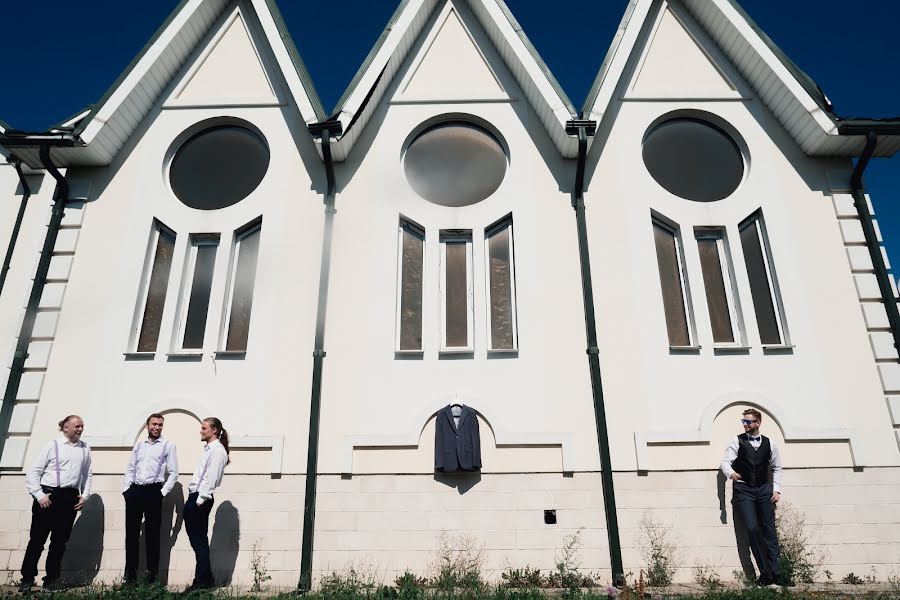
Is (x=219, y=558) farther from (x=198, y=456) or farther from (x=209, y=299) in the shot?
(x=209, y=299)

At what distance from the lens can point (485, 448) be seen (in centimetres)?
831

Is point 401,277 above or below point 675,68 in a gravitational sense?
below

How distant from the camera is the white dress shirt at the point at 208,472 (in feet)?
23.6

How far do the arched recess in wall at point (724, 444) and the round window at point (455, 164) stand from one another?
15.9 ft

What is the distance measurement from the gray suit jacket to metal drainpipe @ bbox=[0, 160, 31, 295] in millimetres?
8076

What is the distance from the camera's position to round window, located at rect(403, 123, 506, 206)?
991 centimetres

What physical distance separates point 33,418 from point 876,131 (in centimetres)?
1380

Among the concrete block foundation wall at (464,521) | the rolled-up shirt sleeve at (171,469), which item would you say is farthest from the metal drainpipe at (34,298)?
the rolled-up shirt sleeve at (171,469)

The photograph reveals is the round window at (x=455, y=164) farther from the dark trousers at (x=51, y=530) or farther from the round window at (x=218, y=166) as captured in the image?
the dark trousers at (x=51, y=530)

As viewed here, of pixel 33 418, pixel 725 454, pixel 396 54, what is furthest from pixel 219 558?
pixel 396 54

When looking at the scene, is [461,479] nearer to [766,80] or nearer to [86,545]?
Result: [86,545]

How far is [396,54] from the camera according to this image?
10.3 m

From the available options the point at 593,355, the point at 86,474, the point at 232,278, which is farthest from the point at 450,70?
the point at 86,474

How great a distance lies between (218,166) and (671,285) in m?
8.08
